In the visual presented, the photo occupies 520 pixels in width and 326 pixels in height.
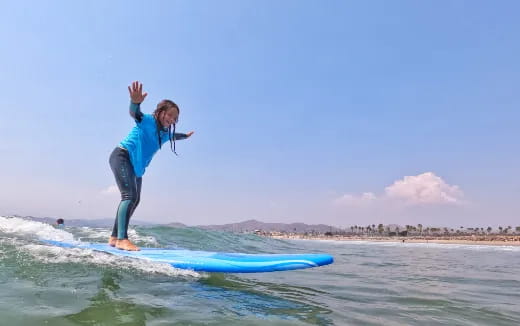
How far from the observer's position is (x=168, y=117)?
17.8 feet

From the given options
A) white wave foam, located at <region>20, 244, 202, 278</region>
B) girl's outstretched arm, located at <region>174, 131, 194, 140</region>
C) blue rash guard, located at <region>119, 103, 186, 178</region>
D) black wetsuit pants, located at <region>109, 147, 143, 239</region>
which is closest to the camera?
white wave foam, located at <region>20, 244, 202, 278</region>

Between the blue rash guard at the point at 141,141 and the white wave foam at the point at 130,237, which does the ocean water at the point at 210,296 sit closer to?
the blue rash guard at the point at 141,141

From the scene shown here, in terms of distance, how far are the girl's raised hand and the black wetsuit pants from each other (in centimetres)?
84

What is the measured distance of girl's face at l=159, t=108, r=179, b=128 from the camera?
540 cm

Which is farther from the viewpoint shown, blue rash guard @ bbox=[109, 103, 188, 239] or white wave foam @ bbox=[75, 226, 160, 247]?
white wave foam @ bbox=[75, 226, 160, 247]

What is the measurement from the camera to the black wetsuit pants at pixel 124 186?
5164 millimetres

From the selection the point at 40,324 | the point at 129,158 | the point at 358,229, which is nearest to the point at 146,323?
the point at 40,324

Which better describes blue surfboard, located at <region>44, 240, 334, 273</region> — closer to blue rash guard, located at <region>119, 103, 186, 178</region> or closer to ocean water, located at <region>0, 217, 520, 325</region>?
ocean water, located at <region>0, 217, 520, 325</region>

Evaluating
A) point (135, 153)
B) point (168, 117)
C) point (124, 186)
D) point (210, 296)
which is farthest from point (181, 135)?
point (210, 296)

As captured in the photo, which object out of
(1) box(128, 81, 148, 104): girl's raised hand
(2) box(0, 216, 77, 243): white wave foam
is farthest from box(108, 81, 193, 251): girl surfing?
(2) box(0, 216, 77, 243): white wave foam

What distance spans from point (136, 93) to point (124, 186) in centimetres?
139

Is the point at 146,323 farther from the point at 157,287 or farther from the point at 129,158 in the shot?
the point at 129,158

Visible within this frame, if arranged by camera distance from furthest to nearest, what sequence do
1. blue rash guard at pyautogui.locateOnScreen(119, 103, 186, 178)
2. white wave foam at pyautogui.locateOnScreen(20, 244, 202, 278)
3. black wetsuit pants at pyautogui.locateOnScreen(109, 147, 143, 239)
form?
1. blue rash guard at pyautogui.locateOnScreen(119, 103, 186, 178)
2. black wetsuit pants at pyautogui.locateOnScreen(109, 147, 143, 239)
3. white wave foam at pyautogui.locateOnScreen(20, 244, 202, 278)

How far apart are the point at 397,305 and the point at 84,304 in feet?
10.4
